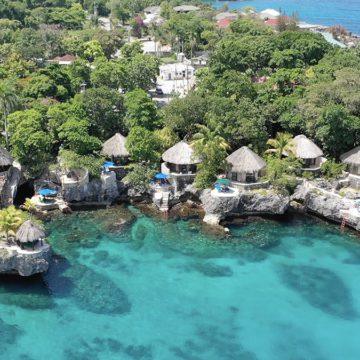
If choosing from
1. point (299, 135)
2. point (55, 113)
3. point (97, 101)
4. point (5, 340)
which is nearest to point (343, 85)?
point (299, 135)

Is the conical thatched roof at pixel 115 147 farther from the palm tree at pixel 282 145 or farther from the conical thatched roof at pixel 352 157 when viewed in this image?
the conical thatched roof at pixel 352 157

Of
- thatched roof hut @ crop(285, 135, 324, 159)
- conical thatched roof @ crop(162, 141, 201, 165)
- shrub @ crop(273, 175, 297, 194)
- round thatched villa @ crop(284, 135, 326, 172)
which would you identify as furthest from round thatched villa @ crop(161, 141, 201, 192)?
thatched roof hut @ crop(285, 135, 324, 159)

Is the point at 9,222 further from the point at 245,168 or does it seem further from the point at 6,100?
the point at 245,168

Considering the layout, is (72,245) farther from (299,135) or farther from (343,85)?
(343,85)

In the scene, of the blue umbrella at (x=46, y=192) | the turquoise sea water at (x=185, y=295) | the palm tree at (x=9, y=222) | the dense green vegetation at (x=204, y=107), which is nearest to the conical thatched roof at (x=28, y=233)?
the palm tree at (x=9, y=222)

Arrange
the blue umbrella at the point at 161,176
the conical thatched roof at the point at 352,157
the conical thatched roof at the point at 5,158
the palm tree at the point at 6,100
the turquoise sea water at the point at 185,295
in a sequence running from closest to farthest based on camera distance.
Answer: the turquoise sea water at the point at 185,295 < the conical thatched roof at the point at 5,158 < the blue umbrella at the point at 161,176 < the conical thatched roof at the point at 352,157 < the palm tree at the point at 6,100

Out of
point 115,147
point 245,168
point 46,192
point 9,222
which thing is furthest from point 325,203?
point 9,222
